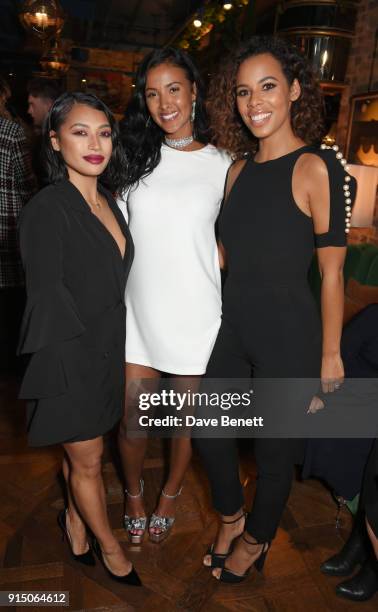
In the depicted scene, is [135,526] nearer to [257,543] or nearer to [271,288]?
[257,543]

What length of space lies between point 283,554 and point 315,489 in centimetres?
50

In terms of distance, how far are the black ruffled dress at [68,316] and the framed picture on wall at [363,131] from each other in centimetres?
303

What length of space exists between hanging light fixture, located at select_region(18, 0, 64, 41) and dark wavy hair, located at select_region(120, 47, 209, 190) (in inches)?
136

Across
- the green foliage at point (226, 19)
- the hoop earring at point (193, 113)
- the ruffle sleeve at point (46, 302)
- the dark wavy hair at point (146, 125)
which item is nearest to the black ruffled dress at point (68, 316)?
the ruffle sleeve at point (46, 302)

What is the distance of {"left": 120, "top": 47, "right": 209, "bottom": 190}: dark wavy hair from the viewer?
168cm

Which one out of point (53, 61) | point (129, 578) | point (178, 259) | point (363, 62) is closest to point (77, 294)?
point (178, 259)

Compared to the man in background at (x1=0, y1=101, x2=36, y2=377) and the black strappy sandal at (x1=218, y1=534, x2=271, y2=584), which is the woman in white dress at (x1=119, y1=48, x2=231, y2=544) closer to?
the black strappy sandal at (x1=218, y1=534, x2=271, y2=584)

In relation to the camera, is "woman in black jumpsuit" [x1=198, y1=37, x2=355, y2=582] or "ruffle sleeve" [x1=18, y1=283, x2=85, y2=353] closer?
"ruffle sleeve" [x1=18, y1=283, x2=85, y2=353]

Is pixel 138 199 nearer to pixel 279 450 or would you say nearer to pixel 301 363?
pixel 301 363

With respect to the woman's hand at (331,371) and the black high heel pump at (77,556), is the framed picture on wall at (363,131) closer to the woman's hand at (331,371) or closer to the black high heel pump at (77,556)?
the woman's hand at (331,371)

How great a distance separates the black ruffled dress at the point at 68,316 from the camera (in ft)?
4.33

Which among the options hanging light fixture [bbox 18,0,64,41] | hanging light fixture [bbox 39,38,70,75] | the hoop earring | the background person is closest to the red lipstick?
the hoop earring

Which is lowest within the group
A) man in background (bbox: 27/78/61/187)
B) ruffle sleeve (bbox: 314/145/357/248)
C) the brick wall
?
ruffle sleeve (bbox: 314/145/357/248)

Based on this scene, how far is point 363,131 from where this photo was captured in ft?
13.2
